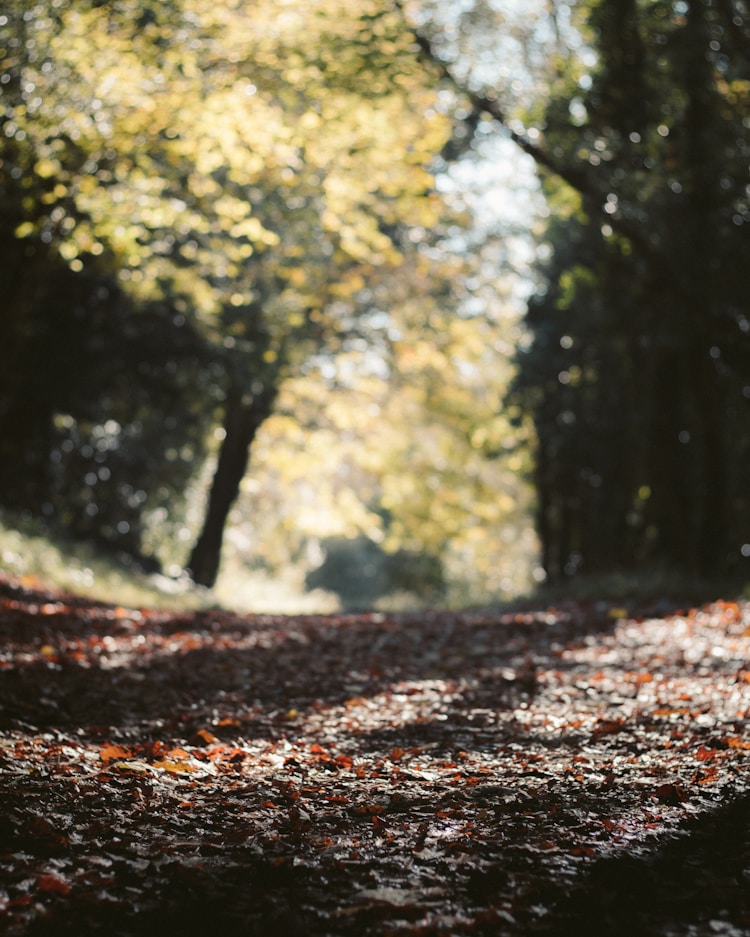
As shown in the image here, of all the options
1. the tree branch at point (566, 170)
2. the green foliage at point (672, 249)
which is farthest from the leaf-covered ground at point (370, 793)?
the green foliage at point (672, 249)

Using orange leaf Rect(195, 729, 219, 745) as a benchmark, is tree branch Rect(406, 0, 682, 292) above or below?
above

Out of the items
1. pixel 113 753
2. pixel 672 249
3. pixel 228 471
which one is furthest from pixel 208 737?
pixel 228 471

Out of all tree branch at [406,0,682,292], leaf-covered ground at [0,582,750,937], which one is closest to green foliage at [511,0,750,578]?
tree branch at [406,0,682,292]

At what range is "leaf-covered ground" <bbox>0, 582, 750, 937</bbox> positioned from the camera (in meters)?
2.90

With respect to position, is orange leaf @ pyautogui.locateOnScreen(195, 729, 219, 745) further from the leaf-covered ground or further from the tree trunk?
the tree trunk

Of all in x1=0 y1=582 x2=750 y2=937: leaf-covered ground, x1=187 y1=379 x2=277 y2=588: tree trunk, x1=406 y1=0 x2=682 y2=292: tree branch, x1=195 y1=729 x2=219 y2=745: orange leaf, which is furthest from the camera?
x1=187 y1=379 x2=277 y2=588: tree trunk

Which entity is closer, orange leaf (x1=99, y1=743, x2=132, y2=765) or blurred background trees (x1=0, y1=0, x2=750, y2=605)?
orange leaf (x1=99, y1=743, x2=132, y2=765)

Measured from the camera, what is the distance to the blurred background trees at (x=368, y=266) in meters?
11.5

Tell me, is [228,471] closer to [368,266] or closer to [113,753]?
[368,266]

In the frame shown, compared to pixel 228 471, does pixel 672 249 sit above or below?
above

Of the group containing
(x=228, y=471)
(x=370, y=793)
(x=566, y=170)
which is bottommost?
(x=370, y=793)

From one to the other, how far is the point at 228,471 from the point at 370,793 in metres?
14.6

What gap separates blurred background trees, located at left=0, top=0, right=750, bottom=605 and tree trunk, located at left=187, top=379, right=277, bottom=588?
0.06 metres

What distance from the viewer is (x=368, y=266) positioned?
18.1 meters
